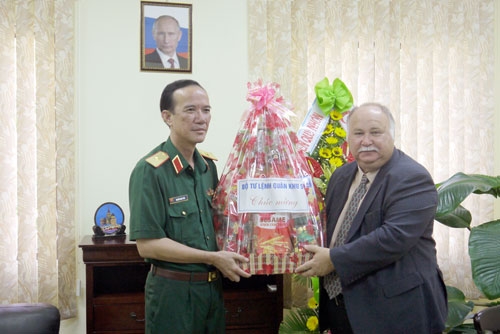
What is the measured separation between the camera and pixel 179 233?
1702 mm

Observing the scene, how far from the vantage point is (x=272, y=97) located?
1.77 metres

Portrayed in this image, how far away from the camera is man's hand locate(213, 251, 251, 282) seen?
5.30 feet

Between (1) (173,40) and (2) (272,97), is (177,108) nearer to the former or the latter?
(2) (272,97)

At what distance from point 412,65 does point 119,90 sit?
198 cm

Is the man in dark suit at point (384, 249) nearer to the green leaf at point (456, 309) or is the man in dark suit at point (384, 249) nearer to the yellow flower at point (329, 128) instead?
the yellow flower at point (329, 128)

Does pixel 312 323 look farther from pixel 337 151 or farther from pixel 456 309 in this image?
pixel 337 151

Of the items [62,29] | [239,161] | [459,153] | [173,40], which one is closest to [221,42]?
[173,40]

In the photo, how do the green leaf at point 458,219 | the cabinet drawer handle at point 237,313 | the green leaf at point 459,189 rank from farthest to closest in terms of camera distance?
1. the cabinet drawer handle at point 237,313
2. the green leaf at point 458,219
3. the green leaf at point 459,189

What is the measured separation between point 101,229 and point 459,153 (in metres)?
2.46

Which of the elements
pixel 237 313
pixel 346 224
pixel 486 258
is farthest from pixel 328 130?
pixel 237 313

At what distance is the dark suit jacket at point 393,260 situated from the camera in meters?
1.57

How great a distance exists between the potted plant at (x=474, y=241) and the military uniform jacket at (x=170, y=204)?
115 centimetres

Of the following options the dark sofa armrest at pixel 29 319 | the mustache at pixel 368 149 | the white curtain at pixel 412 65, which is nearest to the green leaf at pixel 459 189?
the mustache at pixel 368 149

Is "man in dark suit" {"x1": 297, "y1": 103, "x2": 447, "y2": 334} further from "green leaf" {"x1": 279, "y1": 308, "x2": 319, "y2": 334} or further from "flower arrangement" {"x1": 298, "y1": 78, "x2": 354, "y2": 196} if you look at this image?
"green leaf" {"x1": 279, "y1": 308, "x2": 319, "y2": 334}
